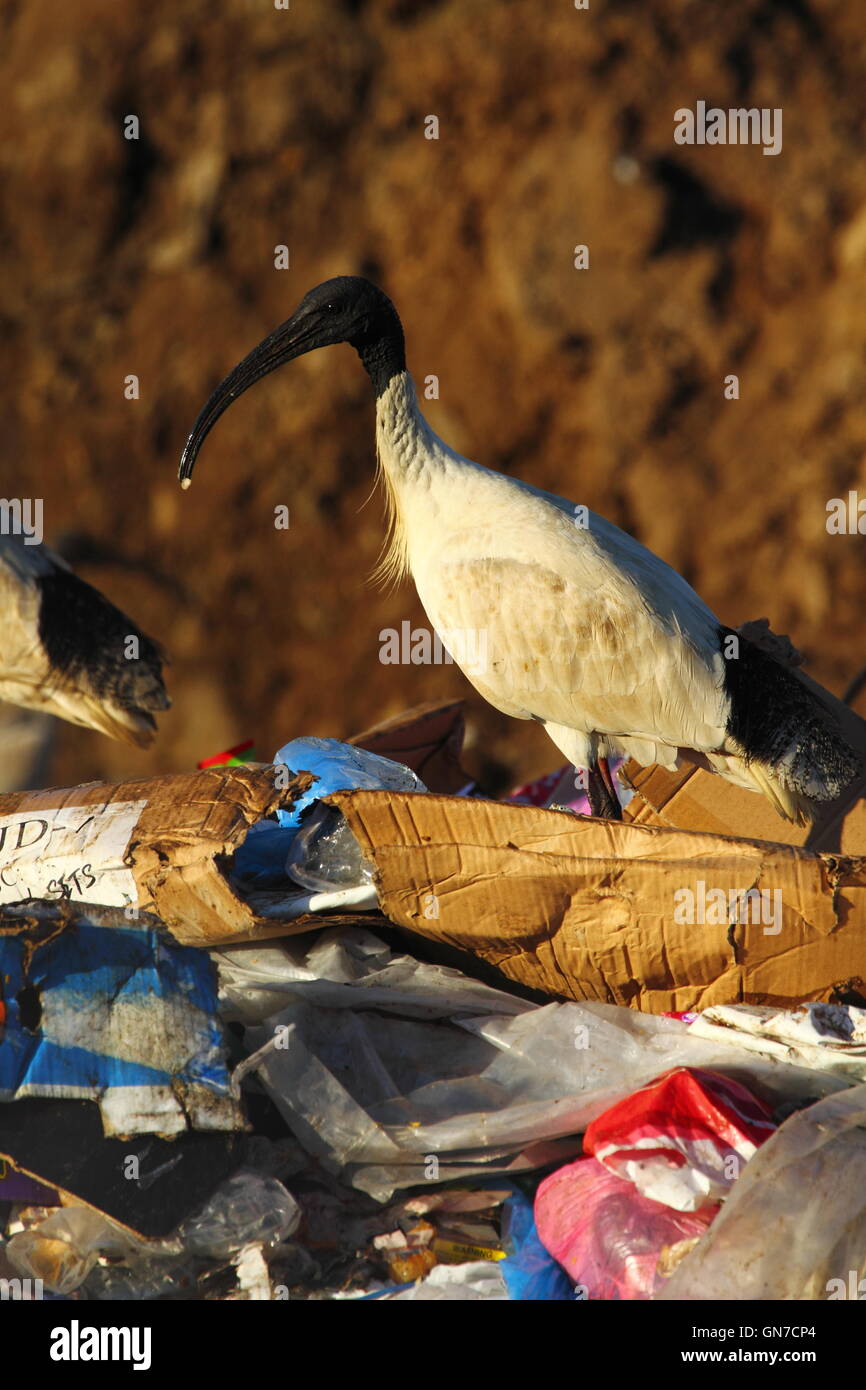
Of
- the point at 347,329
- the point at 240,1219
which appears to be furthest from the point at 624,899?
the point at 347,329

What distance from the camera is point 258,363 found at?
3279mm

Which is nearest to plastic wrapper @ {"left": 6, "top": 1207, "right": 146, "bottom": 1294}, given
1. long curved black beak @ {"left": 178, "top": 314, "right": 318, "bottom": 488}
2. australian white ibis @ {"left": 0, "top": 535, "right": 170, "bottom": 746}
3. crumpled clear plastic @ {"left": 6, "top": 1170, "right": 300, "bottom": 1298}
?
crumpled clear plastic @ {"left": 6, "top": 1170, "right": 300, "bottom": 1298}

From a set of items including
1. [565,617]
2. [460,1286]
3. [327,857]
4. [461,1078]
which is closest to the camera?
[460,1286]

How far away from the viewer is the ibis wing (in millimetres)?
2953

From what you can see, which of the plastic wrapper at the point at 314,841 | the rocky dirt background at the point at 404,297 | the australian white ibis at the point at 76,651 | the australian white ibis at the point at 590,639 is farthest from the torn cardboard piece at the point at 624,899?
the rocky dirt background at the point at 404,297

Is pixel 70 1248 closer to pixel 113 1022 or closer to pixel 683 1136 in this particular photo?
pixel 113 1022

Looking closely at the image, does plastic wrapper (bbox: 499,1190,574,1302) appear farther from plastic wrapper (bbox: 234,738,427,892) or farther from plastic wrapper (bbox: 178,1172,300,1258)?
plastic wrapper (bbox: 234,738,427,892)

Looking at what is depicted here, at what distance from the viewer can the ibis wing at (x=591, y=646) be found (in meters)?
2.95

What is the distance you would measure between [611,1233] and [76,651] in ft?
8.34

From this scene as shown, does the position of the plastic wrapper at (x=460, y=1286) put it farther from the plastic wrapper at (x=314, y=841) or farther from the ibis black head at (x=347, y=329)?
the ibis black head at (x=347, y=329)

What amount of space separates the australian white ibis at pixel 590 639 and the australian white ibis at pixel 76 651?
1.18 meters

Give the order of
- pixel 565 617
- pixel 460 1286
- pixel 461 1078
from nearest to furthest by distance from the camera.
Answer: pixel 460 1286 → pixel 461 1078 → pixel 565 617

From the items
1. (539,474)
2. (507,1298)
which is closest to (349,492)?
(539,474)

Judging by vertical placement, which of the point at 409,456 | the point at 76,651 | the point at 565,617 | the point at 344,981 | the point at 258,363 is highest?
the point at 258,363
